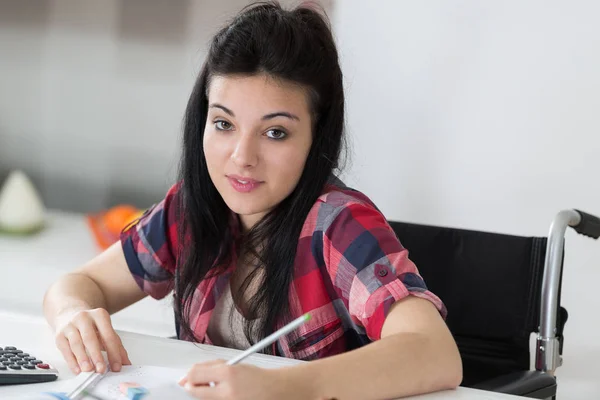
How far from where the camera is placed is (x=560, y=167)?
82.6 inches

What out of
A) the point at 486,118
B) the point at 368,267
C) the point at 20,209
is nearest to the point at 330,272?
the point at 368,267

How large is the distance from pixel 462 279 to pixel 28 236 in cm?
176

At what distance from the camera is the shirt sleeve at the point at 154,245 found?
56.8 inches

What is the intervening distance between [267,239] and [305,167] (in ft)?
0.41

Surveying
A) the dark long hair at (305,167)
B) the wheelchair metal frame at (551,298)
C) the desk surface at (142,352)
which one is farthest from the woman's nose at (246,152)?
the wheelchair metal frame at (551,298)

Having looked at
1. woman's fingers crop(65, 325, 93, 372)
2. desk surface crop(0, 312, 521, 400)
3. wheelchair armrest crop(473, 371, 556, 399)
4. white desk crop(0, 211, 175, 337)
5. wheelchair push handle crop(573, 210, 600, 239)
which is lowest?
white desk crop(0, 211, 175, 337)

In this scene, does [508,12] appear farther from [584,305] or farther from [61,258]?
[61,258]

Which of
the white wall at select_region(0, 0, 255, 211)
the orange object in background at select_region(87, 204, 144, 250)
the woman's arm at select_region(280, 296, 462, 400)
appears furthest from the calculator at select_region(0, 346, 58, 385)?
the white wall at select_region(0, 0, 255, 211)

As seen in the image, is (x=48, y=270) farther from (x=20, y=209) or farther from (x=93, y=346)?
(x=93, y=346)

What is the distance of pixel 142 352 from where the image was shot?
1132 mm

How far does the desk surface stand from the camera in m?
1.03

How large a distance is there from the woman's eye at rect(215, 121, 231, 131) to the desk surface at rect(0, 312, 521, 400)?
0.31 m

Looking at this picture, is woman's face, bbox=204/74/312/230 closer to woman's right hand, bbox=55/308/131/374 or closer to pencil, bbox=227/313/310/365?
woman's right hand, bbox=55/308/131/374

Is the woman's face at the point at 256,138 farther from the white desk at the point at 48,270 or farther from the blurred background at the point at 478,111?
the white desk at the point at 48,270
